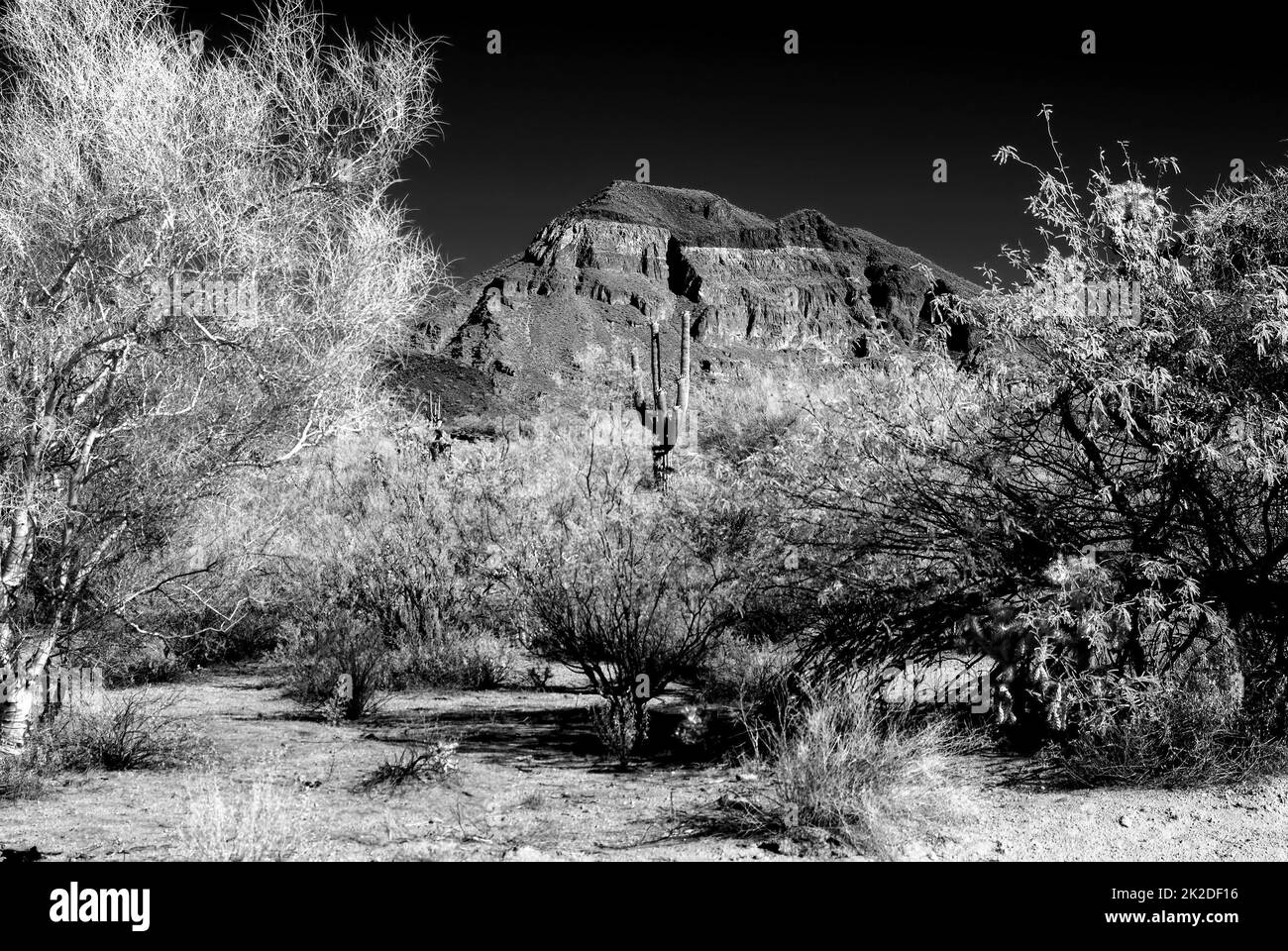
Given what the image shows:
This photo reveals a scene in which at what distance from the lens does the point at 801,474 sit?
7891 mm

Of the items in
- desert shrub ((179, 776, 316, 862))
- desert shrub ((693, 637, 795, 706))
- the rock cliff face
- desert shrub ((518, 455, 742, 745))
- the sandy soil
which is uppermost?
the rock cliff face

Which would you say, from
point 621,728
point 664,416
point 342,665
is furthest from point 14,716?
point 664,416

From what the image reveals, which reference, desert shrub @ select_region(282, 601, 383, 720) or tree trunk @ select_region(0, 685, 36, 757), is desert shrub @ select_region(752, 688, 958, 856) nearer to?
desert shrub @ select_region(282, 601, 383, 720)

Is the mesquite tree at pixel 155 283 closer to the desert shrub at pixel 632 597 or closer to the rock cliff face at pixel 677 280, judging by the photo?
the desert shrub at pixel 632 597

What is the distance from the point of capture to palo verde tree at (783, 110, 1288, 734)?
6.70 m

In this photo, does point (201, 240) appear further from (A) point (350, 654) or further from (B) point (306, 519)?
(B) point (306, 519)

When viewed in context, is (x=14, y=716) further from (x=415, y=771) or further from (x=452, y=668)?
(x=452, y=668)

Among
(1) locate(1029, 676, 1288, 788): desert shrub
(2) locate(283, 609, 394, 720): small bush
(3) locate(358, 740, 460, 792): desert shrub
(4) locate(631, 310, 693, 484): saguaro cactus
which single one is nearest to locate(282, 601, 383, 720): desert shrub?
(2) locate(283, 609, 394, 720): small bush

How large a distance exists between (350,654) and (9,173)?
16.2 ft

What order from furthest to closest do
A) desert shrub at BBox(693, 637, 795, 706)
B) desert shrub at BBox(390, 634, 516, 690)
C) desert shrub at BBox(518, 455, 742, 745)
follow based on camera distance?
1. desert shrub at BBox(390, 634, 516, 690)
2. desert shrub at BBox(693, 637, 795, 706)
3. desert shrub at BBox(518, 455, 742, 745)

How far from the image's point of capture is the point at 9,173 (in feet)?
24.5

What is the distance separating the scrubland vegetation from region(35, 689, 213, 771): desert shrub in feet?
0.11
